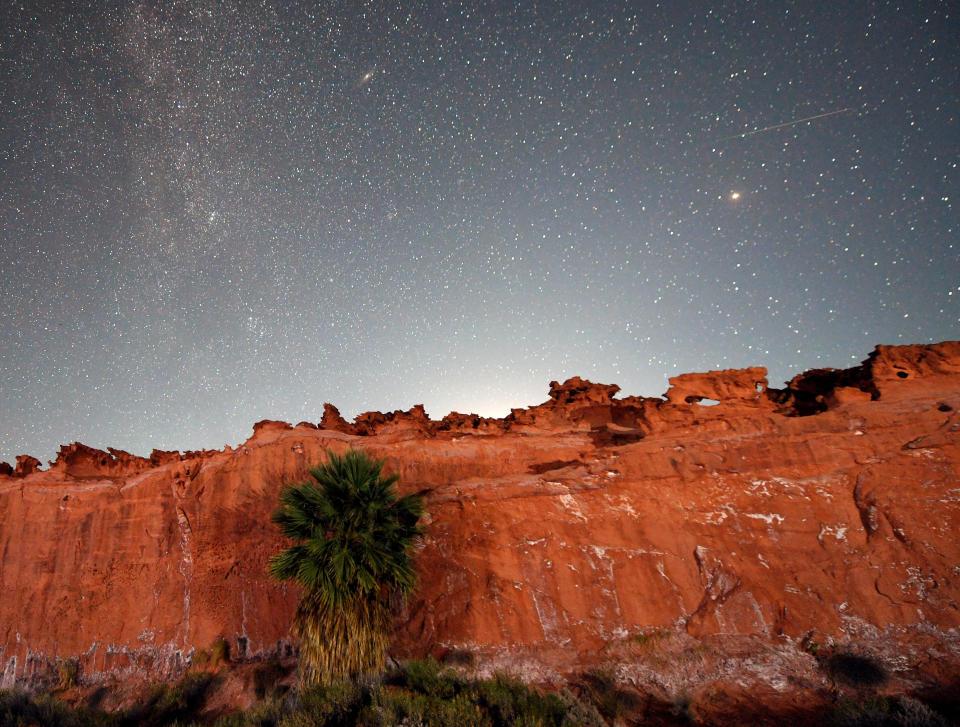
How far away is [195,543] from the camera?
15.8 meters

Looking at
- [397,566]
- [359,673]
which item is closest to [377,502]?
[397,566]

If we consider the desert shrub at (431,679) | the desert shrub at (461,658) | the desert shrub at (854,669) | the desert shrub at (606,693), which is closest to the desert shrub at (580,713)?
the desert shrub at (606,693)

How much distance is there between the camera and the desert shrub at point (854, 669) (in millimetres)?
9820

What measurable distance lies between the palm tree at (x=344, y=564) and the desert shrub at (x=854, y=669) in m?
10.4

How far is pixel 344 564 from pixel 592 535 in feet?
25.1

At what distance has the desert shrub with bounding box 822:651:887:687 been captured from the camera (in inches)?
387

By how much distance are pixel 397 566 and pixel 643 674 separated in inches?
271

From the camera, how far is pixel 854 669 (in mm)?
10164

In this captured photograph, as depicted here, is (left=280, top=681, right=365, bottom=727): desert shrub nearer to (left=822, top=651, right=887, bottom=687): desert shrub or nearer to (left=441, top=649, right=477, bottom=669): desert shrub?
(left=441, top=649, right=477, bottom=669): desert shrub

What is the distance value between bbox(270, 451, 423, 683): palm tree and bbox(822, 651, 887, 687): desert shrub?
1037 centimetres

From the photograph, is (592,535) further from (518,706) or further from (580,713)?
(518,706)

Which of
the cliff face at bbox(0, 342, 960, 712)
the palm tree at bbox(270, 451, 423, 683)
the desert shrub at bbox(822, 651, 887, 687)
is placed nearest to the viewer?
the desert shrub at bbox(822, 651, 887, 687)

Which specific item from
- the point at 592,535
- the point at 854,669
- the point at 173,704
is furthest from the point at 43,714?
the point at 854,669

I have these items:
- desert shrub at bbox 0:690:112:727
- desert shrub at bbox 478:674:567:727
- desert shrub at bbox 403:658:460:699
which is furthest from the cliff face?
desert shrub at bbox 478:674:567:727
